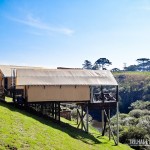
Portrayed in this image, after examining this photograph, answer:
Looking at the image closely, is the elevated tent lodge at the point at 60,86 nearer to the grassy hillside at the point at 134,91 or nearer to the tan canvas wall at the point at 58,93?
the tan canvas wall at the point at 58,93

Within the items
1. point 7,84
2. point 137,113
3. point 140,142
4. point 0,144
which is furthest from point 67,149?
point 137,113

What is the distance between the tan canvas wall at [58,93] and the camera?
32.0m

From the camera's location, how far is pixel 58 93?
3309cm

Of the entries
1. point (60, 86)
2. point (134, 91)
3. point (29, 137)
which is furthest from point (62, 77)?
point (134, 91)

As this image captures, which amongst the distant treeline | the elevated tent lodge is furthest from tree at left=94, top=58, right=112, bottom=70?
the elevated tent lodge

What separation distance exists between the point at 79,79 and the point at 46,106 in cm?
733

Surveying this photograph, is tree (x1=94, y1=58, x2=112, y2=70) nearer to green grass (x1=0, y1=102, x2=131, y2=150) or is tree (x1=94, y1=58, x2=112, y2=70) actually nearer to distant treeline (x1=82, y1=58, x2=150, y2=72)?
distant treeline (x1=82, y1=58, x2=150, y2=72)

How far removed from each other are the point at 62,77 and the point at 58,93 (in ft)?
6.57

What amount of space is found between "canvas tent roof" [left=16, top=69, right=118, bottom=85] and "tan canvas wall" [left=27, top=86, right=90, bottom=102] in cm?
71

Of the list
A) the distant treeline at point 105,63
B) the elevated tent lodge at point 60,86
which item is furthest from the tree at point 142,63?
the elevated tent lodge at point 60,86

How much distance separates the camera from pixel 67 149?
76.7 feet

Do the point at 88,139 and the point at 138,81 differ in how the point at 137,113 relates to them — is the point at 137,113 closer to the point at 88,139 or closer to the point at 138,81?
the point at 88,139

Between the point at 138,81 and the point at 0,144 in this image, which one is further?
the point at 138,81

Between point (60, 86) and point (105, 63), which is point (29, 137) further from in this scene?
point (105, 63)
